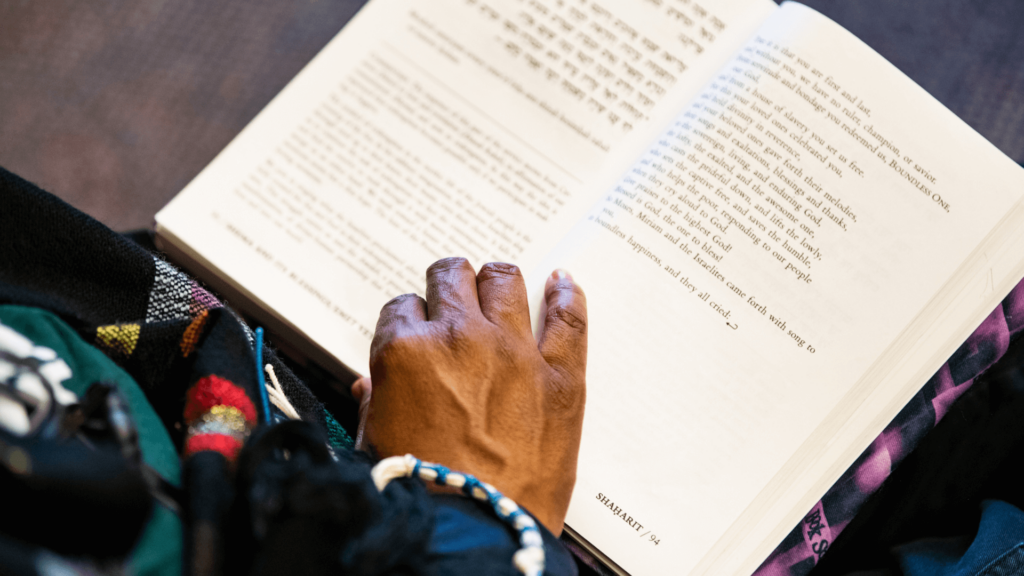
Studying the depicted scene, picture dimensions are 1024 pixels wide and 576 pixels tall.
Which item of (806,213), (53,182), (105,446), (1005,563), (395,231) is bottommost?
(53,182)

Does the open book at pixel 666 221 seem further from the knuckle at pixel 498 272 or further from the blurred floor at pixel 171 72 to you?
the blurred floor at pixel 171 72

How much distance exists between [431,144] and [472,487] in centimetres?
31

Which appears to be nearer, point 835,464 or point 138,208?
point 835,464

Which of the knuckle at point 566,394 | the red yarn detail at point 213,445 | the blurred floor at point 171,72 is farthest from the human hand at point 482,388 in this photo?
Answer: the blurred floor at point 171,72

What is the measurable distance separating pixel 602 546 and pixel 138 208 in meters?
0.66

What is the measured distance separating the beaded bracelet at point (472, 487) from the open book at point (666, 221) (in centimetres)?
13

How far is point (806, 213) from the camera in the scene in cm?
50

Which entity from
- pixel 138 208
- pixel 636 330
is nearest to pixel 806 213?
pixel 636 330

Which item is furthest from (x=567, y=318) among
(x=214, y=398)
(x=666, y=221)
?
(x=214, y=398)

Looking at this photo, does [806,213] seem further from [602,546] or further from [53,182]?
[53,182]

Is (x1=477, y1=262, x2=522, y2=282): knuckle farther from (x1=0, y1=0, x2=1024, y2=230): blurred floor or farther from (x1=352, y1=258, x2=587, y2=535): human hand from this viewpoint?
(x1=0, y1=0, x2=1024, y2=230): blurred floor

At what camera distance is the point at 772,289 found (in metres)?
0.49

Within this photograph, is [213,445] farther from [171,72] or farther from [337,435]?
[171,72]

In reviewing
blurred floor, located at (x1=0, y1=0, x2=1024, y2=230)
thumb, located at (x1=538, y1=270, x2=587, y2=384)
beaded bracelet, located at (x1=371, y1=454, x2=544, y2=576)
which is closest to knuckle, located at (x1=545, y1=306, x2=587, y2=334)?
thumb, located at (x1=538, y1=270, x2=587, y2=384)
